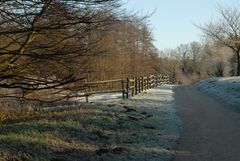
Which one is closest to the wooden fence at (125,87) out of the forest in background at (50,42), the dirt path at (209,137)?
Result: the dirt path at (209,137)

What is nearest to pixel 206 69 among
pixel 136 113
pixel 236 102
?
pixel 236 102

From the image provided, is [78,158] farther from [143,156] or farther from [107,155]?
[143,156]

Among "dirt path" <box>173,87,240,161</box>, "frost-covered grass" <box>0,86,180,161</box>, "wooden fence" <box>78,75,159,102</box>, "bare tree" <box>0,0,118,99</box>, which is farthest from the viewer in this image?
"wooden fence" <box>78,75,159,102</box>

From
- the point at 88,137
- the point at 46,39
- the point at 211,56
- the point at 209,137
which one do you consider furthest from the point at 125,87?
the point at 211,56

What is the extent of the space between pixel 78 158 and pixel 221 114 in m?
10.6

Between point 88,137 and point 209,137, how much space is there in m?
3.56

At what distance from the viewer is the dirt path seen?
422 inches

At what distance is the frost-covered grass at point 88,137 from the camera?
9406 mm

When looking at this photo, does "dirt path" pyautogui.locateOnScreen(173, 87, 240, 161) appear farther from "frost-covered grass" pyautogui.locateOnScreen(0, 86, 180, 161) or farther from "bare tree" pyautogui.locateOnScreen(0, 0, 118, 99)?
"bare tree" pyautogui.locateOnScreen(0, 0, 118, 99)

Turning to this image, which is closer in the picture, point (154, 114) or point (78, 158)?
point (78, 158)

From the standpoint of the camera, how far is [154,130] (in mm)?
13945

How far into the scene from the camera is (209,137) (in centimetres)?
1325

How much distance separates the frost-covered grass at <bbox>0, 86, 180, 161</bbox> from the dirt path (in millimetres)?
392

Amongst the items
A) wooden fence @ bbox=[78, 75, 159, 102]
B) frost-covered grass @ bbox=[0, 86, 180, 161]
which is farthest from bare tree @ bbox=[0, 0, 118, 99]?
wooden fence @ bbox=[78, 75, 159, 102]
